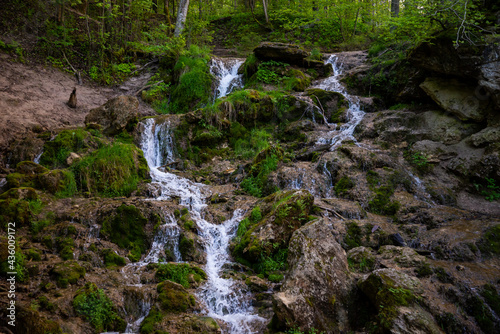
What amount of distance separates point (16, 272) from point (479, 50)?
11632mm

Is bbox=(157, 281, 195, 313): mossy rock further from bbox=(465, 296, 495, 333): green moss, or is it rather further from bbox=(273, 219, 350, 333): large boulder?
bbox=(465, 296, 495, 333): green moss

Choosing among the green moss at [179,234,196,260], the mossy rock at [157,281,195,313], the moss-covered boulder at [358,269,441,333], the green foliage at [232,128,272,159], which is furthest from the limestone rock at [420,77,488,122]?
the mossy rock at [157,281,195,313]

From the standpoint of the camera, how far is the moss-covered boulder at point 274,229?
5.88 meters

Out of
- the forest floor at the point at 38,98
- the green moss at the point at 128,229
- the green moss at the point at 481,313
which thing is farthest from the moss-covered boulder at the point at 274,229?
the forest floor at the point at 38,98

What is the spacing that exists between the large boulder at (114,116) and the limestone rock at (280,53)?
23.8ft

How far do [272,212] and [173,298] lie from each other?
276cm

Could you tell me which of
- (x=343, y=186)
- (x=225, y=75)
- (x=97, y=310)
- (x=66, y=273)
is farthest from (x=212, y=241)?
(x=225, y=75)

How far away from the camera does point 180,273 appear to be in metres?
5.26

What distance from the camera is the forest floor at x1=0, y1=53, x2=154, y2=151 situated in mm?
8359

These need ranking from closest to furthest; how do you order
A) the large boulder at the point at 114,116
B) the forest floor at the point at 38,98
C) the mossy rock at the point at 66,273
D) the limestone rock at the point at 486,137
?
the mossy rock at the point at 66,273, the limestone rock at the point at 486,137, the forest floor at the point at 38,98, the large boulder at the point at 114,116

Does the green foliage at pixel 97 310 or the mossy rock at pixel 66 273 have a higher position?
the mossy rock at pixel 66 273

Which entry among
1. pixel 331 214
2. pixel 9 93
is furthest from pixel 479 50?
pixel 9 93

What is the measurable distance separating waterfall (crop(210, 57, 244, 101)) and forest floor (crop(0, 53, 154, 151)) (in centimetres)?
347

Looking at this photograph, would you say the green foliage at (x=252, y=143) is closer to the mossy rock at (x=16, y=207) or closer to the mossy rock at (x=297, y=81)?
the mossy rock at (x=297, y=81)
